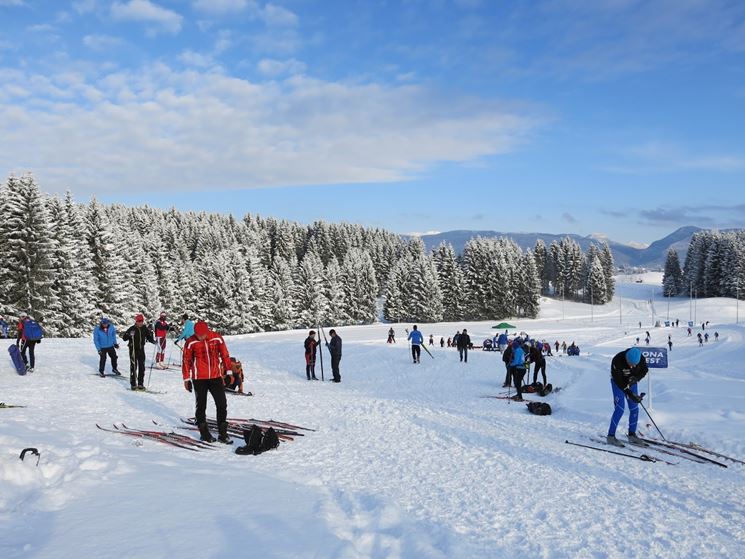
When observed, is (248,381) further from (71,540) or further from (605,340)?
(605,340)

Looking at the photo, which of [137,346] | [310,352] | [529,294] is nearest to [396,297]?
[529,294]

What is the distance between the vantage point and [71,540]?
13.4 feet

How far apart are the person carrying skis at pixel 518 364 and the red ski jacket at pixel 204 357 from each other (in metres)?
9.33

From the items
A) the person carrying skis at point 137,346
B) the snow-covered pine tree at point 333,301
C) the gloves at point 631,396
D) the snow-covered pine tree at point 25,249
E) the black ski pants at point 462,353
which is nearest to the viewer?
the gloves at point 631,396

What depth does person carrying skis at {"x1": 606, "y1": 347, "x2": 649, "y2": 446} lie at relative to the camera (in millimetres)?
8766

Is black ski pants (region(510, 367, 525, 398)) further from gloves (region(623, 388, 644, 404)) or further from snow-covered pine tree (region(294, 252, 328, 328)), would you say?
snow-covered pine tree (region(294, 252, 328, 328))

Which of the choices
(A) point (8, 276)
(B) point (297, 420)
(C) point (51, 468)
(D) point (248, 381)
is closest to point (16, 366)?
(D) point (248, 381)

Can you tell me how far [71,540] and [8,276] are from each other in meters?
37.4

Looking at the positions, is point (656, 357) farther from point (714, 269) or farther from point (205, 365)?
point (714, 269)

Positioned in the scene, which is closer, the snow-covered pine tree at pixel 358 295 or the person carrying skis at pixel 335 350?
the person carrying skis at pixel 335 350

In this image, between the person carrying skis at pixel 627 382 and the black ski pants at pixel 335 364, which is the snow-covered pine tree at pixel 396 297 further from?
the person carrying skis at pixel 627 382


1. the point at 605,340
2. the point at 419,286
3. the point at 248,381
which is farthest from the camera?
the point at 419,286

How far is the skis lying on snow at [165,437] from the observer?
7996 mm

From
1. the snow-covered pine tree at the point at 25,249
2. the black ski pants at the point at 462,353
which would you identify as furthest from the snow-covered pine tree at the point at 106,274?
the black ski pants at the point at 462,353
